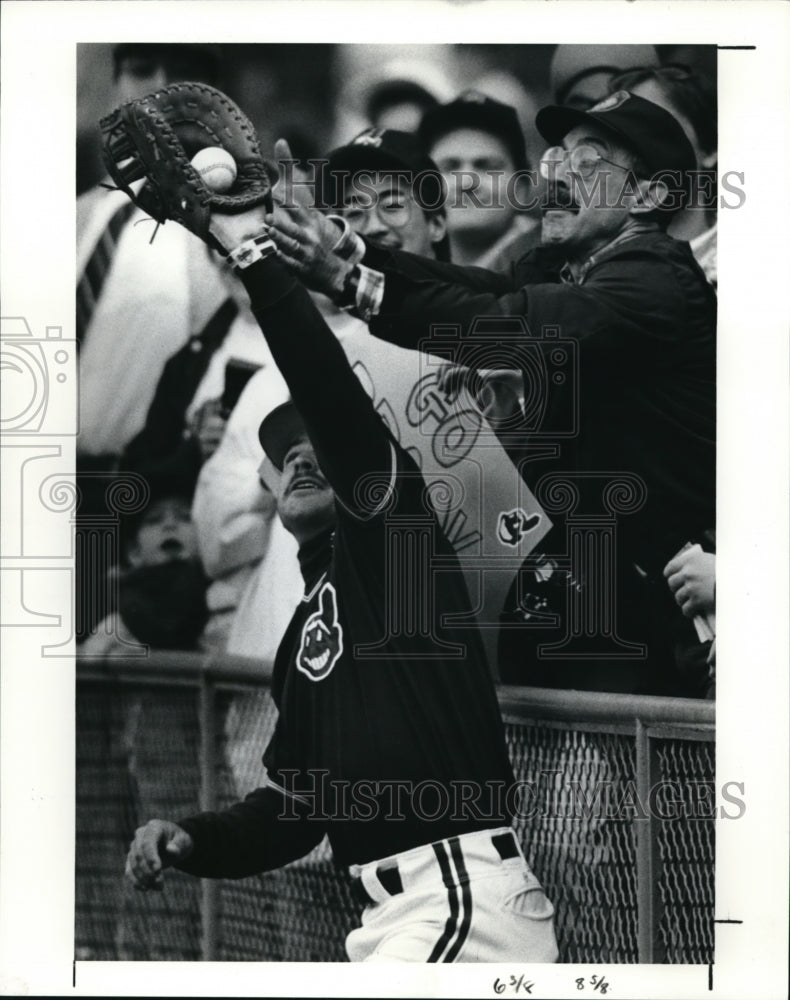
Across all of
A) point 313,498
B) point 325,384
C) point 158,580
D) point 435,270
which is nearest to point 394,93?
point 435,270

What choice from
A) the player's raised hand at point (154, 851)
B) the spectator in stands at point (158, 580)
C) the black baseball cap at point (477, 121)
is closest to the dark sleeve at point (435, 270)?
the black baseball cap at point (477, 121)

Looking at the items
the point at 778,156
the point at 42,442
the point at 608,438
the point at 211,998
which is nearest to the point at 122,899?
the point at 211,998

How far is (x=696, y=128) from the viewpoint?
9.91 ft

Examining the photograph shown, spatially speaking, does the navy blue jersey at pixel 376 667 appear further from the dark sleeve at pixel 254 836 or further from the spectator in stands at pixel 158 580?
the spectator in stands at pixel 158 580

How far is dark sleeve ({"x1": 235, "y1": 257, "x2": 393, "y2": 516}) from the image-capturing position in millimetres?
3014

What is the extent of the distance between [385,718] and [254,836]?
354mm

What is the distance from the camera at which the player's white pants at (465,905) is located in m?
2.98

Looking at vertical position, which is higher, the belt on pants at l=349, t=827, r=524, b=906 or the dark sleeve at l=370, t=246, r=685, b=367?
the dark sleeve at l=370, t=246, r=685, b=367

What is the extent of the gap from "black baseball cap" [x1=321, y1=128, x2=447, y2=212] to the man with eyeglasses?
0.37 feet

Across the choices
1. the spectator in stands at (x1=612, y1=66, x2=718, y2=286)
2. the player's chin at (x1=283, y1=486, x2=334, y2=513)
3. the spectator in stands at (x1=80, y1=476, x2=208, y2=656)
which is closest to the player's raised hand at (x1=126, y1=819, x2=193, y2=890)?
the spectator in stands at (x1=80, y1=476, x2=208, y2=656)

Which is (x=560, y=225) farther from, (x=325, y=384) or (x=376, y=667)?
(x=376, y=667)

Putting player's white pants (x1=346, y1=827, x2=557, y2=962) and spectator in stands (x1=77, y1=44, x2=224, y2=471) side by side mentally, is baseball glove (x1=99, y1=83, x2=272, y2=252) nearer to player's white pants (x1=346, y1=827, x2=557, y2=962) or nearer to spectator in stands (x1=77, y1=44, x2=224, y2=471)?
spectator in stands (x1=77, y1=44, x2=224, y2=471)

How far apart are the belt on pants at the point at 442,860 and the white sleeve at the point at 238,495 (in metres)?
0.66

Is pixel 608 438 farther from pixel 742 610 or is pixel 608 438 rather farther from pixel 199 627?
pixel 199 627
